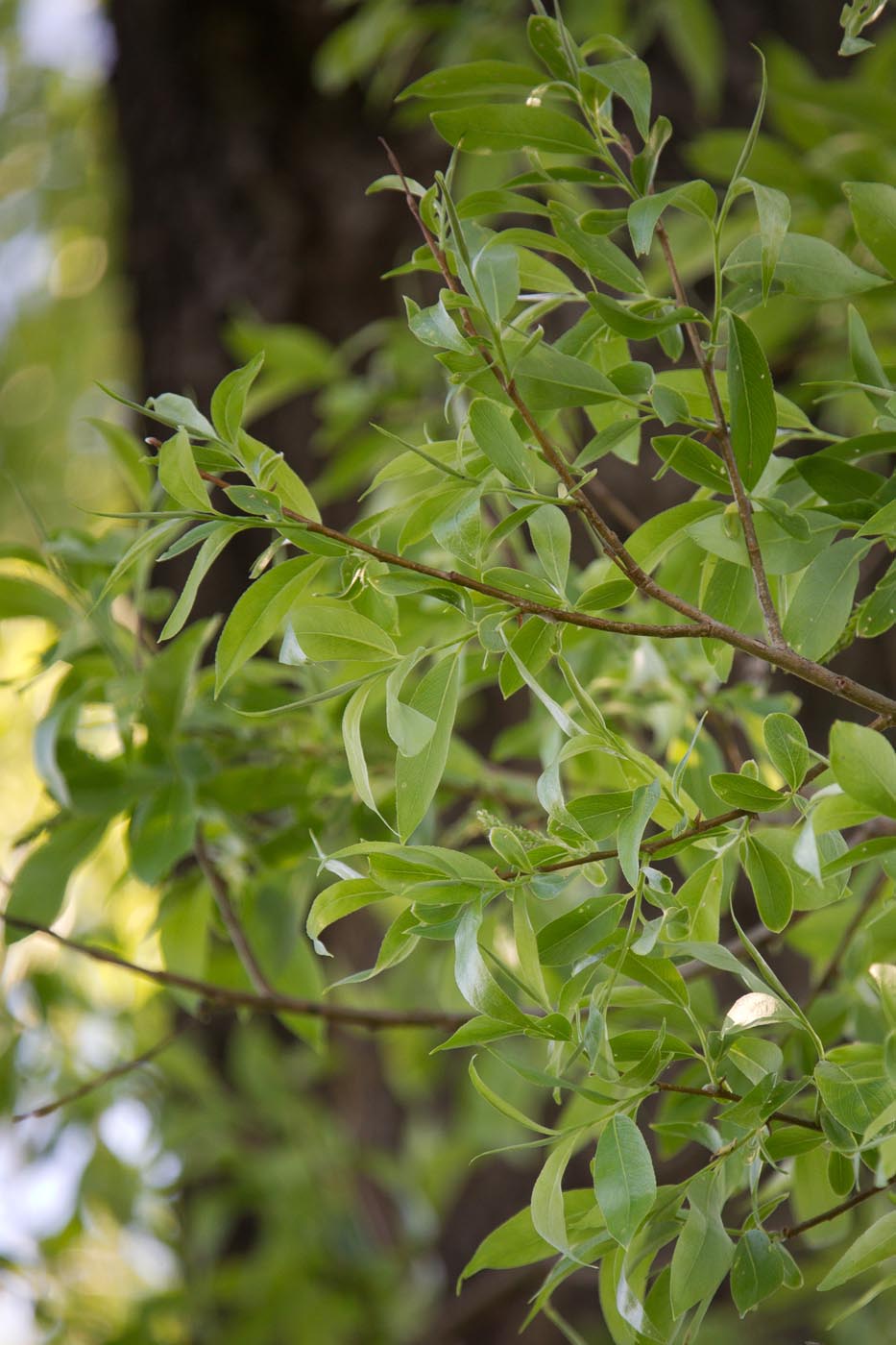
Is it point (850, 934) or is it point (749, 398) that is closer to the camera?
point (749, 398)

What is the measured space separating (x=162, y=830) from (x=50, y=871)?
0.07 metres

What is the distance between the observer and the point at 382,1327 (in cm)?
119

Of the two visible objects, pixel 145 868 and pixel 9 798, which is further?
pixel 9 798

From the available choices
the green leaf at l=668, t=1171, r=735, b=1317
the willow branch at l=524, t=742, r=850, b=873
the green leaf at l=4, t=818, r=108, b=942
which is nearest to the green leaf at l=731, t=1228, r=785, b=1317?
the green leaf at l=668, t=1171, r=735, b=1317

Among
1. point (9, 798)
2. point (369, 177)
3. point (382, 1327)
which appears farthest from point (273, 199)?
point (9, 798)

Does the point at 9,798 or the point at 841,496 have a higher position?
the point at 841,496

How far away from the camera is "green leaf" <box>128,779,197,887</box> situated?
500 mm

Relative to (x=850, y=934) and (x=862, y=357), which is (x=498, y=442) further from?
(x=850, y=934)

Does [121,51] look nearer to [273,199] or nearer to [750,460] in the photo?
[273,199]

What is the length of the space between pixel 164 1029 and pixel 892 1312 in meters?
0.86

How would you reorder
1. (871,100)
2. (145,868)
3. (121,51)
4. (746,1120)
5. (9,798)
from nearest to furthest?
1. (746,1120)
2. (145,868)
3. (871,100)
4. (121,51)
5. (9,798)

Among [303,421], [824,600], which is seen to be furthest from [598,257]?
[303,421]

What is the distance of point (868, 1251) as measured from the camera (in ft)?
1.06

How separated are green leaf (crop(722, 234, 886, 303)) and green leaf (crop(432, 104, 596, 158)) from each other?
0.20 ft
